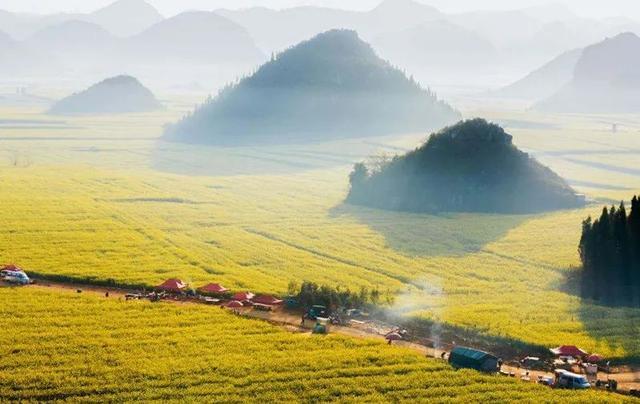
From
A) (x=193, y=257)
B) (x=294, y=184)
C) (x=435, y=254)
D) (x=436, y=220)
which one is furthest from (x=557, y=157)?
(x=193, y=257)

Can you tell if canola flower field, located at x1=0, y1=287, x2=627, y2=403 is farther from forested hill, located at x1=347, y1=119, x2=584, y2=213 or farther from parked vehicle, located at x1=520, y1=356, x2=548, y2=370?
forested hill, located at x1=347, y1=119, x2=584, y2=213

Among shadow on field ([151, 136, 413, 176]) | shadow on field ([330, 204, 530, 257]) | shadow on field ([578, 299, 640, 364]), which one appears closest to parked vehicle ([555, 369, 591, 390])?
shadow on field ([578, 299, 640, 364])

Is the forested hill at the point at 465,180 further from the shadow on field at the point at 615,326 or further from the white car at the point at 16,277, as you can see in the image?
the white car at the point at 16,277

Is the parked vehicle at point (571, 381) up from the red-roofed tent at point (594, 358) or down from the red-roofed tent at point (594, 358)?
down

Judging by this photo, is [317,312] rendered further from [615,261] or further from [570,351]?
[615,261]

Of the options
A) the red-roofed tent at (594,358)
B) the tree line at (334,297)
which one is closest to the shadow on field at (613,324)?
the red-roofed tent at (594,358)
